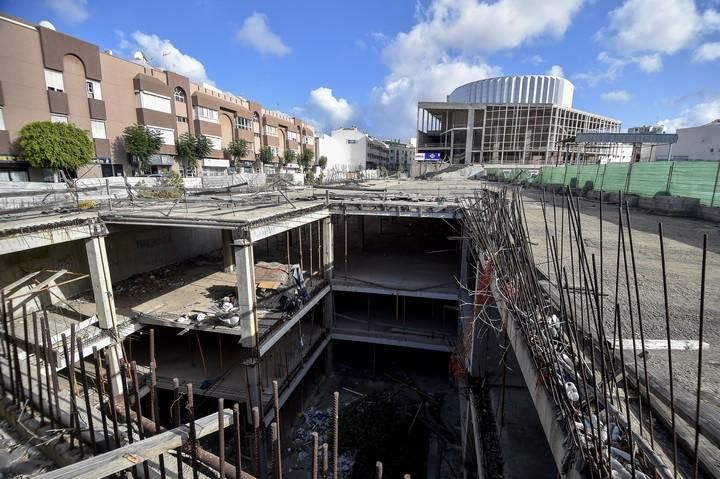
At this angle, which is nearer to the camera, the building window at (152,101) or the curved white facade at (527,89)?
the building window at (152,101)

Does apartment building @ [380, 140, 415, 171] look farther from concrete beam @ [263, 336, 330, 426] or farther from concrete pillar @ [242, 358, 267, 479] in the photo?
concrete pillar @ [242, 358, 267, 479]

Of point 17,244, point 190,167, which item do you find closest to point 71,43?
point 190,167

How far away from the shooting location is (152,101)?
91.5 ft

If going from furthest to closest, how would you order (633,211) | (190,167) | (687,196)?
(190,167), (633,211), (687,196)

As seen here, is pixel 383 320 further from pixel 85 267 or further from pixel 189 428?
pixel 189 428

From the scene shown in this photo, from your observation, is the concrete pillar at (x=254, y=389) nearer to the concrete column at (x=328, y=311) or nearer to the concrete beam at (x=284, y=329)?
the concrete beam at (x=284, y=329)

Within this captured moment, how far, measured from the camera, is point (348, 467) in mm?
9414

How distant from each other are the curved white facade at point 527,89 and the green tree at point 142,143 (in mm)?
64672

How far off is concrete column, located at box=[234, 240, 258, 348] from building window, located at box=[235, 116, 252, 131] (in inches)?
1352

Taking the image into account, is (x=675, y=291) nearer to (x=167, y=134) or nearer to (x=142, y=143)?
(x=142, y=143)

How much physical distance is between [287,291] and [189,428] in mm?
9017

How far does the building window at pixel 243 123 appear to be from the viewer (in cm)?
3870

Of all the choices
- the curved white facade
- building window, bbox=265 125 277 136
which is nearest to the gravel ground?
building window, bbox=265 125 277 136

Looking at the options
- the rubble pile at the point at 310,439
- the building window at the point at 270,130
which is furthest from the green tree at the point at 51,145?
the building window at the point at 270,130
